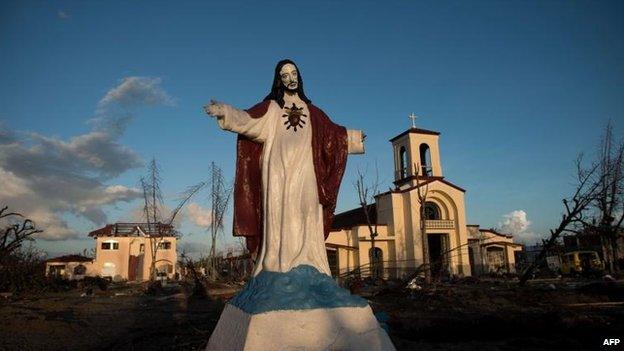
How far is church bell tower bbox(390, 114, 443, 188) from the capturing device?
116 feet

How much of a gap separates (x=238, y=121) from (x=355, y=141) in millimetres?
1455

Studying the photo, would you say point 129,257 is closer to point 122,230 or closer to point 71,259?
point 122,230

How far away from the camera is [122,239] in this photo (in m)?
49.2

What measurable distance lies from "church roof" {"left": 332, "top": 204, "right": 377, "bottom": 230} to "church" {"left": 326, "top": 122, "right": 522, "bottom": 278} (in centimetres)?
14

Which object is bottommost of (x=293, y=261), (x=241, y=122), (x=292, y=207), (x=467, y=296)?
(x=467, y=296)

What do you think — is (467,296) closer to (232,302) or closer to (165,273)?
(232,302)

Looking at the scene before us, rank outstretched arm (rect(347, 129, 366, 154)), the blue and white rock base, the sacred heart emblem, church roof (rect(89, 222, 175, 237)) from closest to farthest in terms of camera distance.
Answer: the blue and white rock base
the sacred heart emblem
outstretched arm (rect(347, 129, 366, 154))
church roof (rect(89, 222, 175, 237))

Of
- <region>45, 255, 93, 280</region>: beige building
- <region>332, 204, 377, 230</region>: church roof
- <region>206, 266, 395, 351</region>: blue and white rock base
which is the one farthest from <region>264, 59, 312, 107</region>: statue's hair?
<region>45, 255, 93, 280</region>: beige building

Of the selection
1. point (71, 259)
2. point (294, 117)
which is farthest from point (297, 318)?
point (71, 259)

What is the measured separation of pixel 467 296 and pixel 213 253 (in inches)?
775

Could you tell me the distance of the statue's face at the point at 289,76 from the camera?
4.93 metres

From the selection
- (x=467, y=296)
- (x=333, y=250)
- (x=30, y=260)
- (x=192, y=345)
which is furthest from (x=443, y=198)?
(x=192, y=345)

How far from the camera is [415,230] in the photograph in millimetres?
33219

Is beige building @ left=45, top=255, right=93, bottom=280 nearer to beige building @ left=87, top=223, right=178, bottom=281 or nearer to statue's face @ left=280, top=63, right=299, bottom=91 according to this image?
beige building @ left=87, top=223, right=178, bottom=281
